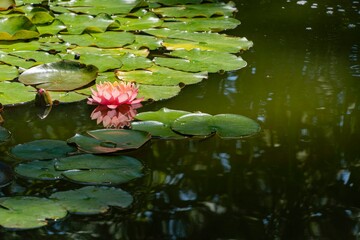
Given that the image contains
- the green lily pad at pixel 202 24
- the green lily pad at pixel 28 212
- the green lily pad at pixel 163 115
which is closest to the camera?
the green lily pad at pixel 28 212

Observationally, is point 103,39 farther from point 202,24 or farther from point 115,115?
point 115,115

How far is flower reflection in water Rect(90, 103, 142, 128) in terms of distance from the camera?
1.99 m

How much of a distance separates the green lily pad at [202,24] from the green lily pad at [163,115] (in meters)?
1.01

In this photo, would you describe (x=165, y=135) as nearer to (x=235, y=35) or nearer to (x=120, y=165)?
(x=120, y=165)

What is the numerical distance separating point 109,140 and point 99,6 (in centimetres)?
156

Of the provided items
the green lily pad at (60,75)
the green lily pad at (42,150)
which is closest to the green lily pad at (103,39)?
the green lily pad at (60,75)

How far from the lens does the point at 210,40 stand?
280 cm

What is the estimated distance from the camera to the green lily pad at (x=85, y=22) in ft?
9.27

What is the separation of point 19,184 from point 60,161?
133 millimetres

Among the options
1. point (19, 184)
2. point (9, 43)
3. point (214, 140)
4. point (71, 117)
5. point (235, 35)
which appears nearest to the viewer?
point (19, 184)

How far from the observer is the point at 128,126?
1.96 m

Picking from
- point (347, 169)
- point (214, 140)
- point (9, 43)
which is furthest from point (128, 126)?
point (9, 43)

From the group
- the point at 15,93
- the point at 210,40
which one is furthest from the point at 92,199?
the point at 210,40

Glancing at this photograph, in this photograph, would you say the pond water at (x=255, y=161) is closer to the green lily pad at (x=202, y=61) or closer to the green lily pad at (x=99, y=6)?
the green lily pad at (x=202, y=61)
